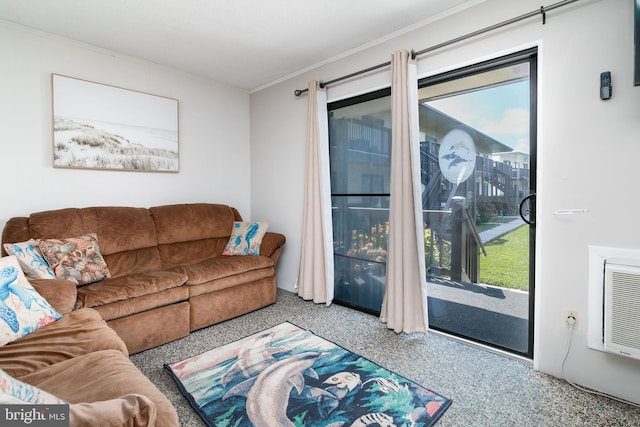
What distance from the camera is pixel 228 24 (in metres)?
2.48

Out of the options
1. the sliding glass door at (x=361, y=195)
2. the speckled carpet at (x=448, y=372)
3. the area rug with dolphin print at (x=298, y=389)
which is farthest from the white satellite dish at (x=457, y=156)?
the area rug with dolphin print at (x=298, y=389)

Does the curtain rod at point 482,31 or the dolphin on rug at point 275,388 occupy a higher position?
the curtain rod at point 482,31

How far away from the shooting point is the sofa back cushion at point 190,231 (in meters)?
3.00

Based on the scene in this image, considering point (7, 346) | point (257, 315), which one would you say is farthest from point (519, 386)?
point (7, 346)

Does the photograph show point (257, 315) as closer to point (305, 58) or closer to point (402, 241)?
point (402, 241)

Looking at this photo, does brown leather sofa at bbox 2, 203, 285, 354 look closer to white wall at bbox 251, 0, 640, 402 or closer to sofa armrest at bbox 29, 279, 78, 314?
sofa armrest at bbox 29, 279, 78, 314

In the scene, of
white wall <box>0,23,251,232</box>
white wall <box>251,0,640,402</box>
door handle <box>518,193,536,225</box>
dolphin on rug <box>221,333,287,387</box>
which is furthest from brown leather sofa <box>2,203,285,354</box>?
white wall <box>251,0,640,402</box>

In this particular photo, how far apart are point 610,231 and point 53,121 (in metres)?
4.13

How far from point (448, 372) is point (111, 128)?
3.52m

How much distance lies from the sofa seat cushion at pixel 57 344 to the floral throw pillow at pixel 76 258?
1.98 feet

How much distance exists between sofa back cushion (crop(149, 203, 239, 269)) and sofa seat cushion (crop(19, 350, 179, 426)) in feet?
5.59

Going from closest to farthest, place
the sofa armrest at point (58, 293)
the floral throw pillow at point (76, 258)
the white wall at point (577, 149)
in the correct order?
the white wall at point (577, 149) → the sofa armrest at point (58, 293) → the floral throw pillow at point (76, 258)

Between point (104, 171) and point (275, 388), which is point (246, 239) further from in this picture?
point (275, 388)

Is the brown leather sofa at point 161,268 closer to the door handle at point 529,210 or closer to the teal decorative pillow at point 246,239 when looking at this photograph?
the teal decorative pillow at point 246,239
